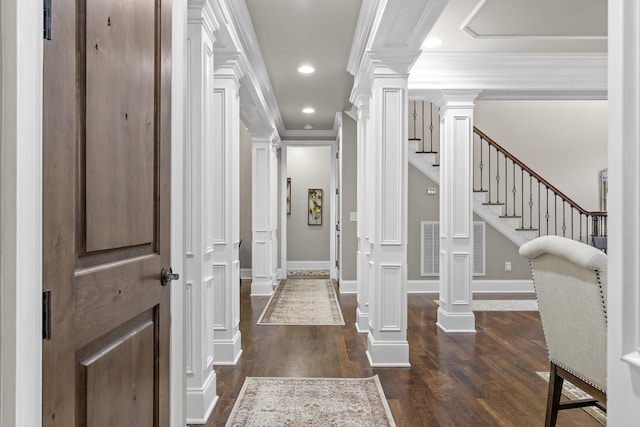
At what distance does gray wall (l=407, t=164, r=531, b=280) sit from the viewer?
22.0ft

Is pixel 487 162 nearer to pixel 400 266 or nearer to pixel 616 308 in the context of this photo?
pixel 400 266

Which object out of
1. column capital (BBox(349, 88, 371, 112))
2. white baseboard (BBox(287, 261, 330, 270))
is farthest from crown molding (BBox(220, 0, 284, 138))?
white baseboard (BBox(287, 261, 330, 270))

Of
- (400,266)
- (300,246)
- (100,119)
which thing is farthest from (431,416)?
(300,246)

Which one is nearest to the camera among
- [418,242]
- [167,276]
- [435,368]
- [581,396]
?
[167,276]

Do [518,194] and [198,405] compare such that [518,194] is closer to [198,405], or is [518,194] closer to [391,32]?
[391,32]

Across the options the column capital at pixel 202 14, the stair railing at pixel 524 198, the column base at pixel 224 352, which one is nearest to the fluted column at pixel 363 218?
the column base at pixel 224 352

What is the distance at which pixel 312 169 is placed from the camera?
10.0 metres

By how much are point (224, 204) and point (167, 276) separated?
64.3 inches

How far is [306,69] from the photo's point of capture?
15.1 ft

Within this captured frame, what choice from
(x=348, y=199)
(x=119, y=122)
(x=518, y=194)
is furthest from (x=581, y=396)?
(x=518, y=194)

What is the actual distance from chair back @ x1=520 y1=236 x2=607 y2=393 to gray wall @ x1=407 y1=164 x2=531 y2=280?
4.57 meters

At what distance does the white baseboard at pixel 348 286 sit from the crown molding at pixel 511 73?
295 centimetres

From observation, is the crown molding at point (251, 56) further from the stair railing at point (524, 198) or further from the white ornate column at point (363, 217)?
the stair railing at point (524, 198)

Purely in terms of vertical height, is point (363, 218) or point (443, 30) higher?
point (443, 30)
